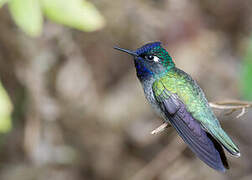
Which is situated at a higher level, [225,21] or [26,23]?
[225,21]

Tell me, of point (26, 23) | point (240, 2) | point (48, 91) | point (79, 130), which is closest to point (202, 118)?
point (26, 23)

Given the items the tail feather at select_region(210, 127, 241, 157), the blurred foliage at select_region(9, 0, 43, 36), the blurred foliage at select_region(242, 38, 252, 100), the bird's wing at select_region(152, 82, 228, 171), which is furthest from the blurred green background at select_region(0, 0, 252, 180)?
the blurred foliage at select_region(9, 0, 43, 36)

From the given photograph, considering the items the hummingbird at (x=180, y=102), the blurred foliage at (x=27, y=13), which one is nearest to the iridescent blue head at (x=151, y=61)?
the hummingbird at (x=180, y=102)

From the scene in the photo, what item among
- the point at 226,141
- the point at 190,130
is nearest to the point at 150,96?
the point at 190,130

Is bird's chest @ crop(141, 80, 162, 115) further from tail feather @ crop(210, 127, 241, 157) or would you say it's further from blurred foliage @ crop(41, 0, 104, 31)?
blurred foliage @ crop(41, 0, 104, 31)

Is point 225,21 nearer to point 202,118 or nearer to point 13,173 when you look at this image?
point 202,118

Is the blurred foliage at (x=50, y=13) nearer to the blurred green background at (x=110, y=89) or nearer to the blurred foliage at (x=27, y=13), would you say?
the blurred foliage at (x=27, y=13)

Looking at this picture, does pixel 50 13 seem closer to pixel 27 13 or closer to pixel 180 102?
pixel 27 13
